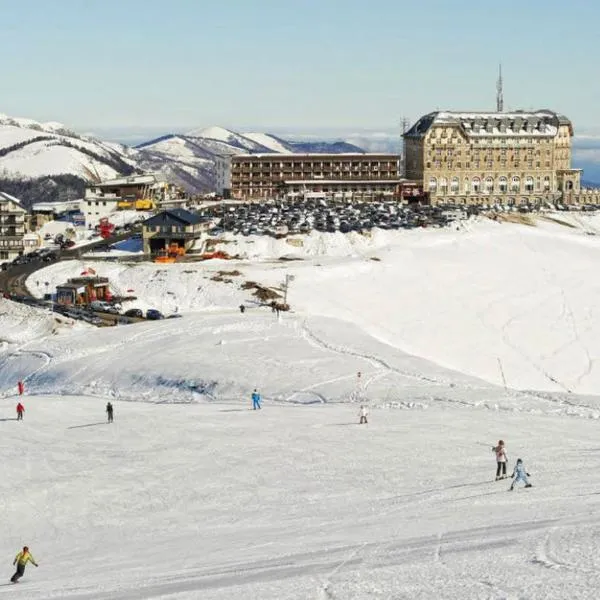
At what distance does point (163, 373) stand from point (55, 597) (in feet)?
114

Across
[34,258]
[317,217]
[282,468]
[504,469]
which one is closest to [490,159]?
[317,217]

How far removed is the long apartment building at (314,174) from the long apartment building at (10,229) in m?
52.6

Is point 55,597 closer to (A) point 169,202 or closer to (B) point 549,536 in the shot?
(B) point 549,536

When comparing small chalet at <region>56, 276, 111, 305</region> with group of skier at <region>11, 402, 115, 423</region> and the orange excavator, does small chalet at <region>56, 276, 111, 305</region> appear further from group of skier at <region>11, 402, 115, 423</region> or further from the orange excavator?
group of skier at <region>11, 402, 115, 423</region>

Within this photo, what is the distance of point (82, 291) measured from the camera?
3484 inches

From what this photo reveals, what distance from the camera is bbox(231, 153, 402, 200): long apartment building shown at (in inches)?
6565

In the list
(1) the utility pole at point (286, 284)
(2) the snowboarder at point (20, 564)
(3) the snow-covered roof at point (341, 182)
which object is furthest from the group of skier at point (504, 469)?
(3) the snow-covered roof at point (341, 182)

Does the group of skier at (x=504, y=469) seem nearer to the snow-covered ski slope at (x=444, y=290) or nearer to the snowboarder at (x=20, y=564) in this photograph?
the snowboarder at (x=20, y=564)

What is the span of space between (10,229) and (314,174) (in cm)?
6321

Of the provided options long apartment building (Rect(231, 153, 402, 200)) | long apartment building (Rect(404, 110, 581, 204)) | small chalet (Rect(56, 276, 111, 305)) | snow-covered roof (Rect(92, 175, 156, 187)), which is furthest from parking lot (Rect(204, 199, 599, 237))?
small chalet (Rect(56, 276, 111, 305))

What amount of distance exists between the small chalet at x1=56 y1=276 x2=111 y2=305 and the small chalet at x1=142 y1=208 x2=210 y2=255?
2016 centimetres

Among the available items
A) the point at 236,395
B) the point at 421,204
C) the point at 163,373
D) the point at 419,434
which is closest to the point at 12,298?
the point at 163,373

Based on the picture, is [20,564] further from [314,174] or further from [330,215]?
[314,174]

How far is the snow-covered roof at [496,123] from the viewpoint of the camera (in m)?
169
